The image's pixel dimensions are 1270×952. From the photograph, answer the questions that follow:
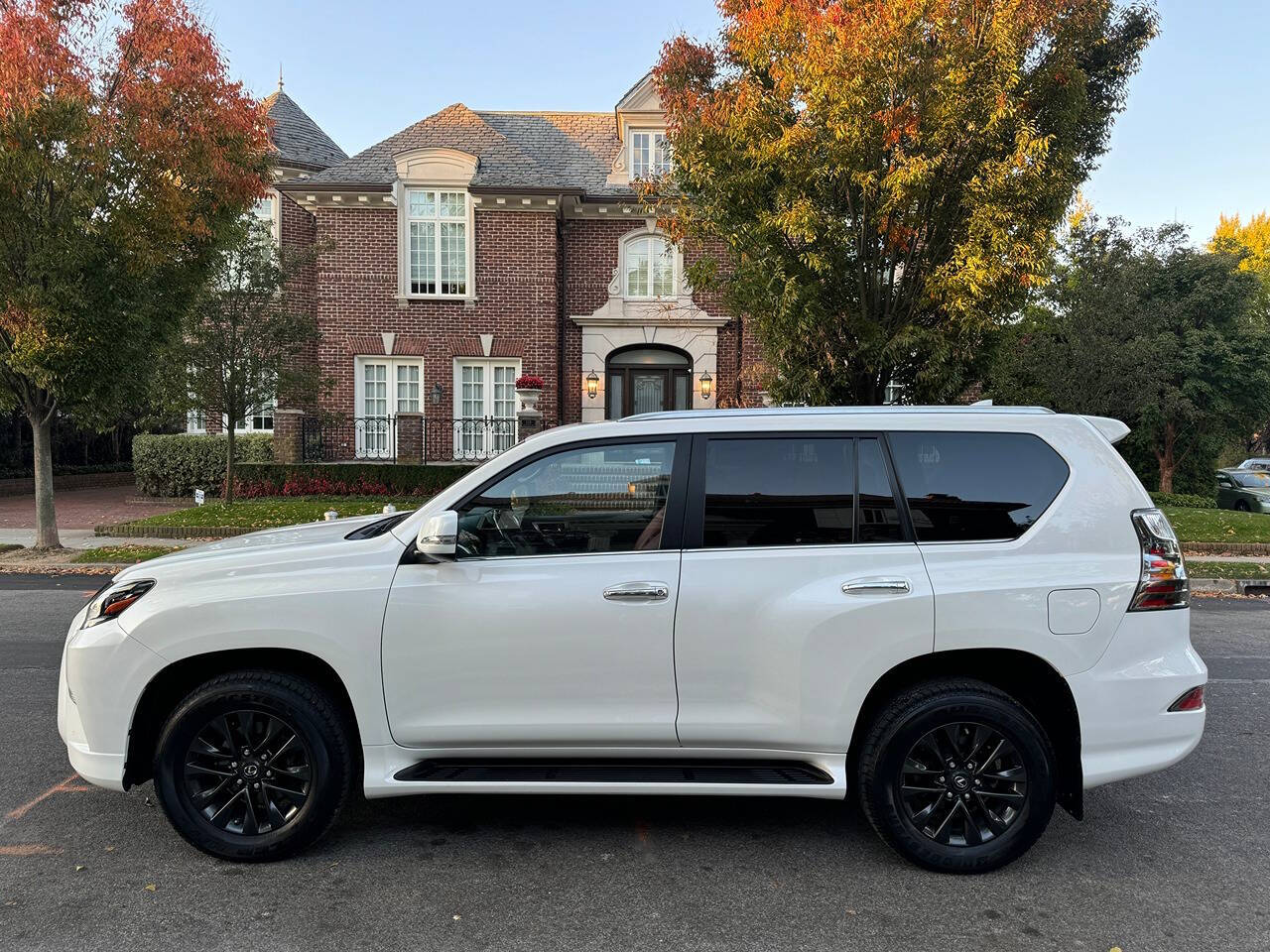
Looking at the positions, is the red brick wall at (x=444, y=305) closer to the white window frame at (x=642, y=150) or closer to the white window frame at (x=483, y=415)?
the white window frame at (x=483, y=415)

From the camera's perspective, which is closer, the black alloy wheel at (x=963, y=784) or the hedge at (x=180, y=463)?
the black alloy wheel at (x=963, y=784)

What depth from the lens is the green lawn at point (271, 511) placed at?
45.1 feet

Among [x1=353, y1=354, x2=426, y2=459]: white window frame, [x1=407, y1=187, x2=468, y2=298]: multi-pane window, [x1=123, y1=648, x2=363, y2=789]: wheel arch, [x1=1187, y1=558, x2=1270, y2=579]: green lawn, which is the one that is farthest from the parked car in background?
[x1=123, y1=648, x2=363, y2=789]: wheel arch

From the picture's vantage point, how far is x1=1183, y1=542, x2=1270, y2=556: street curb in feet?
41.3

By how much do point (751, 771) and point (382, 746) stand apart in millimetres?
1490

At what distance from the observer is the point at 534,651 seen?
3.31m

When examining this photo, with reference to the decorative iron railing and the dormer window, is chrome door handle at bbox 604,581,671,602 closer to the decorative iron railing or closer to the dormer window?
the decorative iron railing

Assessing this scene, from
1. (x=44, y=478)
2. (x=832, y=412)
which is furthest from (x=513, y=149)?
(x=832, y=412)

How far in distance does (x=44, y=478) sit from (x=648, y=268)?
1291 centimetres

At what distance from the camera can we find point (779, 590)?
10.9ft

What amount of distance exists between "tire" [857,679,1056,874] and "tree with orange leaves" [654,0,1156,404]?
296 inches

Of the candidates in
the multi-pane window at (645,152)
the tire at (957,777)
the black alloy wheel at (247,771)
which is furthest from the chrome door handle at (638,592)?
the multi-pane window at (645,152)

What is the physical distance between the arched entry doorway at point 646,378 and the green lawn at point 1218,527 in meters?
10.3

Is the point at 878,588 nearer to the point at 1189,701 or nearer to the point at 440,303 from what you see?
the point at 1189,701
